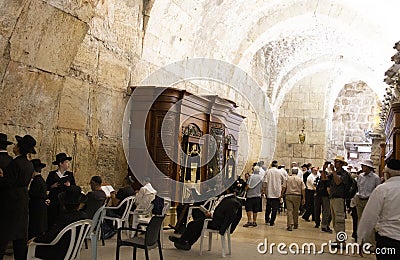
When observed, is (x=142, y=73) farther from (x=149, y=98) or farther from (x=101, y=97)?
(x=101, y=97)

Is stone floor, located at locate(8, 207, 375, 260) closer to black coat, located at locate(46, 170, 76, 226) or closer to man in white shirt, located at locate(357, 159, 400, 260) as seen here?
black coat, located at locate(46, 170, 76, 226)

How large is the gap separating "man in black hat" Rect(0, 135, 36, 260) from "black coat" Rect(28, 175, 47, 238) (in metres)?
0.74

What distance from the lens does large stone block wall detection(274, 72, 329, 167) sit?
61.5ft

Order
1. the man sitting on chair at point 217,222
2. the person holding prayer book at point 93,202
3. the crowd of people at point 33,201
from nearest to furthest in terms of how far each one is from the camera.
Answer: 1. the crowd of people at point 33,201
2. the person holding prayer book at point 93,202
3. the man sitting on chair at point 217,222

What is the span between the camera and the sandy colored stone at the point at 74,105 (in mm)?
6734

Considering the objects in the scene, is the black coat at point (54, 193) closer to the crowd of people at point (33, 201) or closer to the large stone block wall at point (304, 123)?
the crowd of people at point (33, 201)

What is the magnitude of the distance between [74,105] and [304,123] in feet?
44.3

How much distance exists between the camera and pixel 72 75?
687 cm

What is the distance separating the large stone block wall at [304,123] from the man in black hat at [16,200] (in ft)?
50.4

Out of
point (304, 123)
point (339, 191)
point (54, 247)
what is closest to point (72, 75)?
point (54, 247)

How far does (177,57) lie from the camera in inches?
397

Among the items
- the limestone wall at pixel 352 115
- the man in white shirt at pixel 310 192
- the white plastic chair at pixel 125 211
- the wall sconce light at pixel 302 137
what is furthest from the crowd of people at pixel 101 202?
the limestone wall at pixel 352 115

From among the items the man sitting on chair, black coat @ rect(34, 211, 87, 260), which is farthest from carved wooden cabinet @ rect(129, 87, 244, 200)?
black coat @ rect(34, 211, 87, 260)

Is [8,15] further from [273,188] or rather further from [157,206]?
[273,188]
